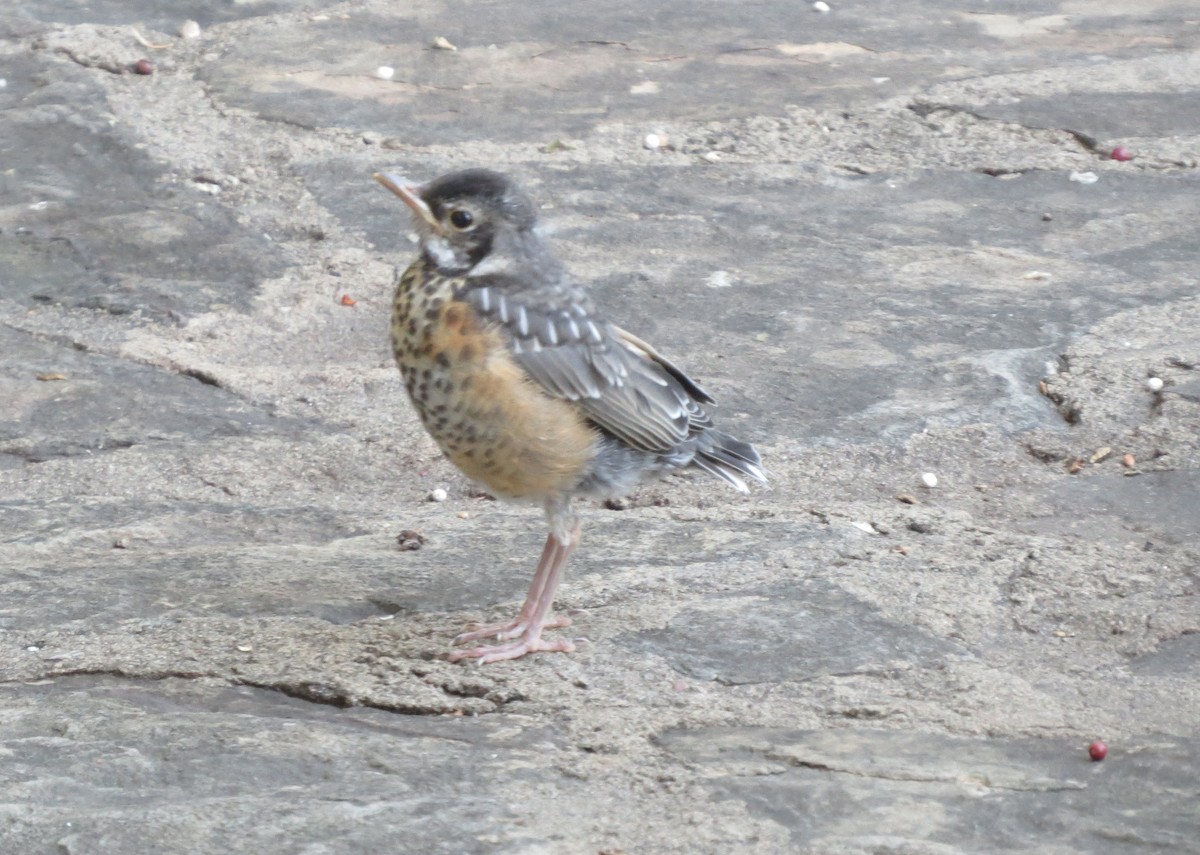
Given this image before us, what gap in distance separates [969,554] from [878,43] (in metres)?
3.29

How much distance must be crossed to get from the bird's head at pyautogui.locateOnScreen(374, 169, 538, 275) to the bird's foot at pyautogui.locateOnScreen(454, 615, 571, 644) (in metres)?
0.79

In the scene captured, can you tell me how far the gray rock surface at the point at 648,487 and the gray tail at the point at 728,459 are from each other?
127mm

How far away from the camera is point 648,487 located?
157 inches

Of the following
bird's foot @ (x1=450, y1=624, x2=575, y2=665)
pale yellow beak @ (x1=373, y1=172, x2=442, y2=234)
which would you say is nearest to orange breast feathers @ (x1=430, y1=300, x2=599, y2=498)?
pale yellow beak @ (x1=373, y1=172, x2=442, y2=234)

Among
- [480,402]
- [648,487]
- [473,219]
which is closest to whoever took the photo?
[480,402]

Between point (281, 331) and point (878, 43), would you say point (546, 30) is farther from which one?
point (281, 331)

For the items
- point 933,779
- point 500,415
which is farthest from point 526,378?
point 933,779

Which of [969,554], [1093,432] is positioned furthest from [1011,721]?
[1093,432]

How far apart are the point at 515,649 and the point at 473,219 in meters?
1.03

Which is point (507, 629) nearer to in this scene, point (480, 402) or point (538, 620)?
point (538, 620)

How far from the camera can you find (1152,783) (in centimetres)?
243

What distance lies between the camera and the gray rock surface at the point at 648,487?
8.05 ft

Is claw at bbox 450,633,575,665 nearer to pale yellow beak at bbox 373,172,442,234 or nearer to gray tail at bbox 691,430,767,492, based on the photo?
gray tail at bbox 691,430,767,492

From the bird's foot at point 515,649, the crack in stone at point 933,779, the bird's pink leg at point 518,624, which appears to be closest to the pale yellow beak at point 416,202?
the bird's pink leg at point 518,624
